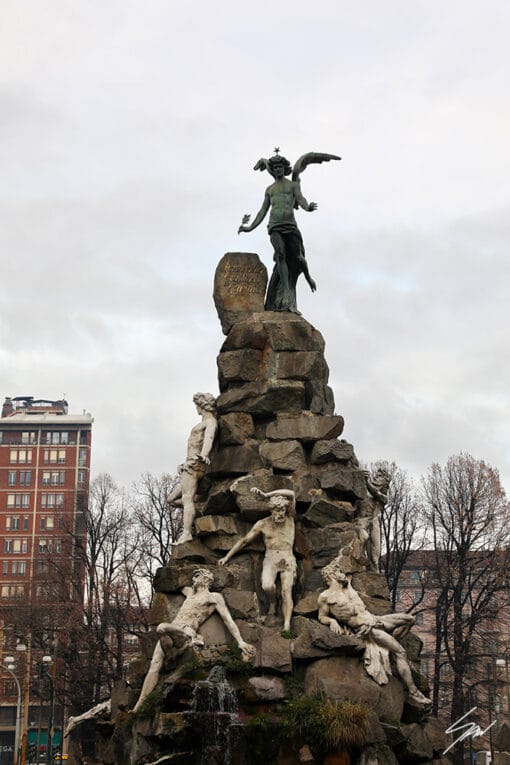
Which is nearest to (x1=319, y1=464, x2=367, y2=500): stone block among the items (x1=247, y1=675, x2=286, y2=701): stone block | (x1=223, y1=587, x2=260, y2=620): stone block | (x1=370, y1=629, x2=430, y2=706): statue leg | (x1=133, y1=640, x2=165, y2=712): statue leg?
(x1=223, y1=587, x2=260, y2=620): stone block

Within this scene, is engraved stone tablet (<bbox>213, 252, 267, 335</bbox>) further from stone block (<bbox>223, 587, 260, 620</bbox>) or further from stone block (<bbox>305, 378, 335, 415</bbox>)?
stone block (<bbox>223, 587, 260, 620</bbox>)

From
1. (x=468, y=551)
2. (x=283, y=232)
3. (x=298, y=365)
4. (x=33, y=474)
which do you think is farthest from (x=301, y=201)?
(x=33, y=474)

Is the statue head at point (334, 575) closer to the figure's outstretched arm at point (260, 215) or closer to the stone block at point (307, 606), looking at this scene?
the stone block at point (307, 606)

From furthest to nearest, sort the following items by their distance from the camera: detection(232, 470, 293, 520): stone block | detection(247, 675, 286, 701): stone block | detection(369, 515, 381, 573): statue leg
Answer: detection(369, 515, 381, 573): statue leg
detection(232, 470, 293, 520): stone block
detection(247, 675, 286, 701): stone block

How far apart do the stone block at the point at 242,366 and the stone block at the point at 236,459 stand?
1.46 meters

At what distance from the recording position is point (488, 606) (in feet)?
121

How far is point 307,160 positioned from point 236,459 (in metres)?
7.65

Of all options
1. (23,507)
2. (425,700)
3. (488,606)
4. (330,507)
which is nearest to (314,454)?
(330,507)

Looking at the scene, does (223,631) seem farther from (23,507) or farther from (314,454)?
(23,507)

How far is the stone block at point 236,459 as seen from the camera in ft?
68.1

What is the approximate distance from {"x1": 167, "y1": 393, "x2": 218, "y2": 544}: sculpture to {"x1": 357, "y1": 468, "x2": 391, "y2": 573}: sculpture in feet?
10.7

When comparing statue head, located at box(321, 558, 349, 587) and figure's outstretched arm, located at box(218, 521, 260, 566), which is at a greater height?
figure's outstretched arm, located at box(218, 521, 260, 566)

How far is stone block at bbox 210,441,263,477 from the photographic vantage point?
20766 mm

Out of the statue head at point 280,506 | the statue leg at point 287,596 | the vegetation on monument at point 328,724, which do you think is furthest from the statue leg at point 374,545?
the vegetation on monument at point 328,724
